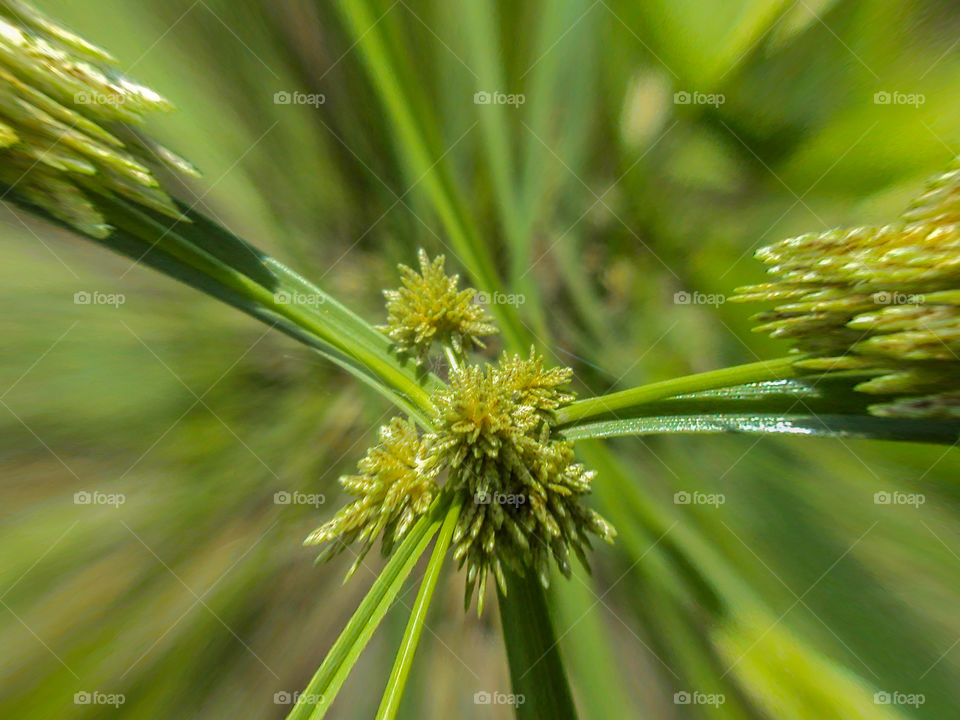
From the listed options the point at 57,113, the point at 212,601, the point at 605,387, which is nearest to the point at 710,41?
the point at 605,387

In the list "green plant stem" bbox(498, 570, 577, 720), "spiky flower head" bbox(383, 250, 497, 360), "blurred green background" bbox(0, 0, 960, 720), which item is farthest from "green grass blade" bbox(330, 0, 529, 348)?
"green plant stem" bbox(498, 570, 577, 720)

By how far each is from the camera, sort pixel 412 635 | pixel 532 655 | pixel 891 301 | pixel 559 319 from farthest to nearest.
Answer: pixel 559 319 < pixel 532 655 < pixel 412 635 < pixel 891 301

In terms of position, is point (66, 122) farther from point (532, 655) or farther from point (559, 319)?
point (532, 655)

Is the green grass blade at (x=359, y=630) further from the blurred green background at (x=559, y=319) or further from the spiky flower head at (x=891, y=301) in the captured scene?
the spiky flower head at (x=891, y=301)

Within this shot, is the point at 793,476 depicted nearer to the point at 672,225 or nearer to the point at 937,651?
the point at 937,651

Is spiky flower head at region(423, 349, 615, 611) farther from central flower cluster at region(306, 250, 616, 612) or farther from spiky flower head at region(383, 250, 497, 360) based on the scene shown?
spiky flower head at region(383, 250, 497, 360)

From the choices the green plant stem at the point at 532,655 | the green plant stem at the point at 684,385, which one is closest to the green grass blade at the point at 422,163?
the green plant stem at the point at 684,385

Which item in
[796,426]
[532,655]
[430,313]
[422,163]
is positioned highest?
[422,163]

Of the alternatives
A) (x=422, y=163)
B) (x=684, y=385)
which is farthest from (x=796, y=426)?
(x=422, y=163)
